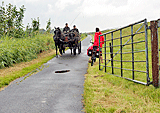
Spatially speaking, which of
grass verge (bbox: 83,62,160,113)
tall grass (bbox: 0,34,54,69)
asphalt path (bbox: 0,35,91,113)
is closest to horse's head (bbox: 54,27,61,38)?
tall grass (bbox: 0,34,54,69)

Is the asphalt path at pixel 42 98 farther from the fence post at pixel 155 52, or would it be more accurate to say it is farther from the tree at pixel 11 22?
the tree at pixel 11 22

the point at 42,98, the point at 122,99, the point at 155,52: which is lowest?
the point at 42,98

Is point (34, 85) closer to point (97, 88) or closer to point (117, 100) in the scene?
point (97, 88)

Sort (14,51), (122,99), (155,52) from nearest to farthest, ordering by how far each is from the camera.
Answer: (122,99) < (155,52) < (14,51)

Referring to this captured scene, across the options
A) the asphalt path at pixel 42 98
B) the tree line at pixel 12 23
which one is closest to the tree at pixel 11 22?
the tree line at pixel 12 23

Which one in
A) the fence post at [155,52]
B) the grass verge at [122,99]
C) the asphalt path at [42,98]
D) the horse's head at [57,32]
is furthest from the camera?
the horse's head at [57,32]

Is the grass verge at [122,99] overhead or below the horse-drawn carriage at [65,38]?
below

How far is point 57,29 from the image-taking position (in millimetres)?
15461

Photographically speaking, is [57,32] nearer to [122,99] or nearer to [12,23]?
[12,23]

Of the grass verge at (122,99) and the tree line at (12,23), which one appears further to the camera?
the tree line at (12,23)

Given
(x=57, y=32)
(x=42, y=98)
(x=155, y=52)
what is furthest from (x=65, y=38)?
(x=155, y=52)

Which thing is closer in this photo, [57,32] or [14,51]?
[14,51]

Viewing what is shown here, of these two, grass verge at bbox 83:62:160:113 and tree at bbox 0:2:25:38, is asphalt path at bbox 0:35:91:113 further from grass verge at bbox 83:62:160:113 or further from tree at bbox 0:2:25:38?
tree at bbox 0:2:25:38

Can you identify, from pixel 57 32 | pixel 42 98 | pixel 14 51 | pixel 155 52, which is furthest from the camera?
pixel 57 32
